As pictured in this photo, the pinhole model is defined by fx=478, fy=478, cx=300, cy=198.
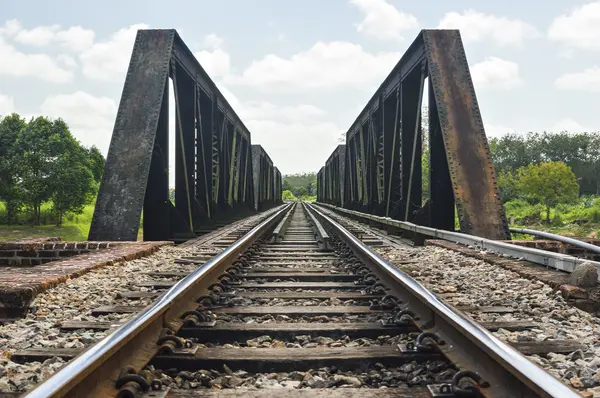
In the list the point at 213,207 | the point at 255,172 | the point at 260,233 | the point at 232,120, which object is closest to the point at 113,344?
the point at 260,233

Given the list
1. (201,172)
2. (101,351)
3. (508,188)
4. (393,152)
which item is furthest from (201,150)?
(508,188)

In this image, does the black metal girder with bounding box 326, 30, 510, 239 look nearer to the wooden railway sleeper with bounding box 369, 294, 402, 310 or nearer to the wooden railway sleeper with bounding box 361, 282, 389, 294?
the wooden railway sleeper with bounding box 361, 282, 389, 294

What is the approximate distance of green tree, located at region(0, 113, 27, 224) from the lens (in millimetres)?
32188

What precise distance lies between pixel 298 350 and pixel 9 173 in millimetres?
36853

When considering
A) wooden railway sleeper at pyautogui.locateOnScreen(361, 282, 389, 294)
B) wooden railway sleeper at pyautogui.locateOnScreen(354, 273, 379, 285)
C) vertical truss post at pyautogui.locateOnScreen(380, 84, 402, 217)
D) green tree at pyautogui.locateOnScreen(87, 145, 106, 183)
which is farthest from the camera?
green tree at pyautogui.locateOnScreen(87, 145, 106, 183)

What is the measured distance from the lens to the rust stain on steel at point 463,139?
612cm

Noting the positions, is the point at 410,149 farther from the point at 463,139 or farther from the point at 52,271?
the point at 52,271

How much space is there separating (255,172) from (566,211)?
2133 centimetres

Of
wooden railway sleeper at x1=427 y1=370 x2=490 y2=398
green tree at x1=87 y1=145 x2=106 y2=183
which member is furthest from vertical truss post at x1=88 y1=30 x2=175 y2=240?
green tree at x1=87 y1=145 x2=106 y2=183

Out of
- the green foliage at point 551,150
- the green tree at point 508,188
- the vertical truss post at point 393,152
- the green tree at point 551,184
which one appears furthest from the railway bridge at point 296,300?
the green foliage at point 551,150

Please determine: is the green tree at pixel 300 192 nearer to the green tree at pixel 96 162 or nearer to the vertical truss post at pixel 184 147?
the green tree at pixel 96 162

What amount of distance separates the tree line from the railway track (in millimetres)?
33200

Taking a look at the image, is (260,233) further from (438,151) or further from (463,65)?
(463,65)

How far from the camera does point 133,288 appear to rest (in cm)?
368
